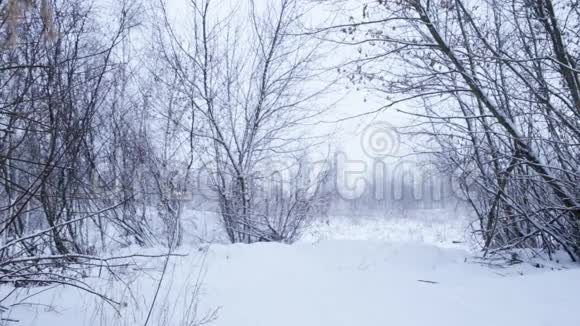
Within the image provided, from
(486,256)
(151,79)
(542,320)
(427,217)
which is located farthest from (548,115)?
(427,217)

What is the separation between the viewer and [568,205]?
4.62 m

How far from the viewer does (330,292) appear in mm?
3828

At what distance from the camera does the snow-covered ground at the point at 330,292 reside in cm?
293

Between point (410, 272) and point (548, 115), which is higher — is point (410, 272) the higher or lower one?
the lower one

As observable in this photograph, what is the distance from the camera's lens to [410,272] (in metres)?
4.75

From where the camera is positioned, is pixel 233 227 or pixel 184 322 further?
pixel 233 227

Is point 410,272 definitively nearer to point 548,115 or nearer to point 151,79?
point 548,115

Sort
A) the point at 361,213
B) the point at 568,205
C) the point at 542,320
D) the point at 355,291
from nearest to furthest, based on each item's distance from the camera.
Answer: the point at 542,320
the point at 355,291
the point at 568,205
the point at 361,213

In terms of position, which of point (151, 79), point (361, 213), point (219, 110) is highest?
point (151, 79)

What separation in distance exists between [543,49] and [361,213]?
57.6ft

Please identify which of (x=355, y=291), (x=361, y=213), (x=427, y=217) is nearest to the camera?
(x=355, y=291)

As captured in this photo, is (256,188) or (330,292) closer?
(330,292)

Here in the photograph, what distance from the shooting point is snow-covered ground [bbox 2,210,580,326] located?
2.93 meters

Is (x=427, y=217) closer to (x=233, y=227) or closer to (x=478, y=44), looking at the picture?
(x=233, y=227)
